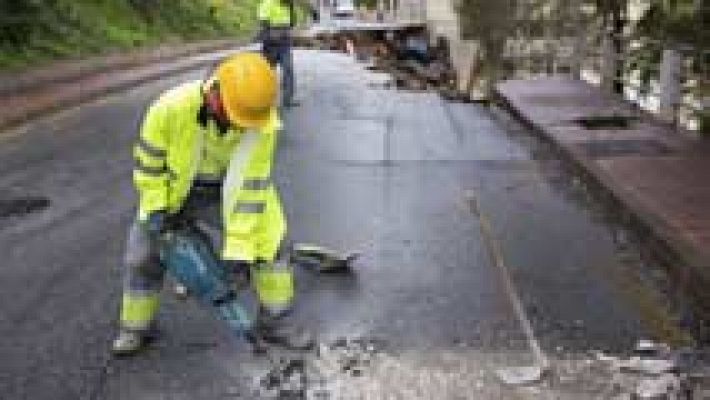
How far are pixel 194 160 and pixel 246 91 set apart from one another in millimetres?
511

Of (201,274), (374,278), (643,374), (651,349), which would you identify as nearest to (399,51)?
(374,278)

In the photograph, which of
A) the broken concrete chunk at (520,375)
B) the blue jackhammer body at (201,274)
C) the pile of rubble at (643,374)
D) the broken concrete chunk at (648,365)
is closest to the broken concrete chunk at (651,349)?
the pile of rubble at (643,374)

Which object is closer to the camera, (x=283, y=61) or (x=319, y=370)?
(x=319, y=370)

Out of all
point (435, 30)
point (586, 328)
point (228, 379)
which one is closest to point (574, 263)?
point (586, 328)

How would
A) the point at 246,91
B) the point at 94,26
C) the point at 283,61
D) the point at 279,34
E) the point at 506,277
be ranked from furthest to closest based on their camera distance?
the point at 94,26, the point at 283,61, the point at 279,34, the point at 506,277, the point at 246,91

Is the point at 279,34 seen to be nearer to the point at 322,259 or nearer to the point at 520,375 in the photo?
the point at 322,259

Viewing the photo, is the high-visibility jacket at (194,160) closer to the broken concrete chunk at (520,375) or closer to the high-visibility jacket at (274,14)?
the broken concrete chunk at (520,375)

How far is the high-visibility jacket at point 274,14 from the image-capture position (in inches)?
617

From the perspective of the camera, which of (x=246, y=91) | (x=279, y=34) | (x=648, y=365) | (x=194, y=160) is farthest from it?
(x=279, y=34)

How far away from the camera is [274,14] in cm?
1570

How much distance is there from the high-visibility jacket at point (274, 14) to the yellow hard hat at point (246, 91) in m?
10.3

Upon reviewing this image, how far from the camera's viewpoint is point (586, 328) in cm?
Result: 671

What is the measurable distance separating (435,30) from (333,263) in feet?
103

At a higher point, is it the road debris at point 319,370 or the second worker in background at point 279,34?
the second worker in background at point 279,34
